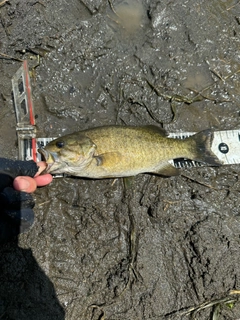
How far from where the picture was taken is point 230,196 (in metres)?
4.53

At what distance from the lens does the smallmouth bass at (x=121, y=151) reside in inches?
148

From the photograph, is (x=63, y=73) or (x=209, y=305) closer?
(x=209, y=305)

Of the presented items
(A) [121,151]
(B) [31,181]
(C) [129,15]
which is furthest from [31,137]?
(C) [129,15]

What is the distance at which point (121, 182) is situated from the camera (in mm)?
4441

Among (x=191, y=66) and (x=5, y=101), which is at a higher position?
(x=191, y=66)

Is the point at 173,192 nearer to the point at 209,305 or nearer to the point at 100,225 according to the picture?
the point at 100,225

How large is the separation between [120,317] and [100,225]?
3.48ft

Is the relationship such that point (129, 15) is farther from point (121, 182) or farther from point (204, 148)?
point (121, 182)

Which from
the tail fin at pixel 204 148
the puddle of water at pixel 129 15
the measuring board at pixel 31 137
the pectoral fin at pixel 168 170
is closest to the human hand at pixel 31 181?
the measuring board at pixel 31 137

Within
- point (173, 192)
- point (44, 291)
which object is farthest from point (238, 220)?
point (44, 291)

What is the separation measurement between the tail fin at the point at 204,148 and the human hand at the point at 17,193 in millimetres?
1709

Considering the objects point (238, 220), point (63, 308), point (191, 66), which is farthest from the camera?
point (191, 66)

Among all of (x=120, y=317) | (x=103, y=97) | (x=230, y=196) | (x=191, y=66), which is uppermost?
(x=191, y=66)

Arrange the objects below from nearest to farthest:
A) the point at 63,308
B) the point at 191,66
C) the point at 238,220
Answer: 1. the point at 63,308
2. the point at 238,220
3. the point at 191,66
